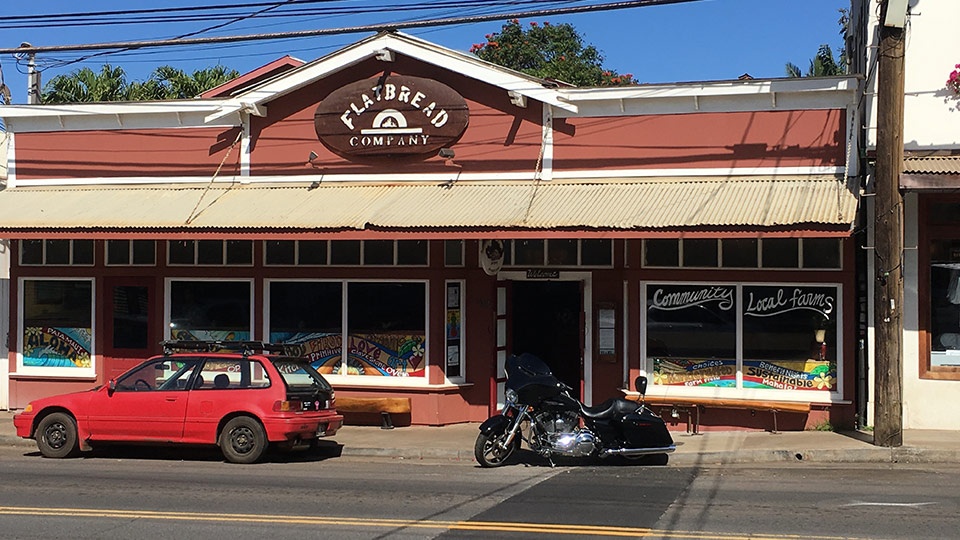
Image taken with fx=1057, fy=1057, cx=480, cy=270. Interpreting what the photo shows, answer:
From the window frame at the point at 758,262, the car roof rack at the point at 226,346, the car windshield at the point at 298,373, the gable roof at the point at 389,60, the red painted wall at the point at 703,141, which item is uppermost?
the gable roof at the point at 389,60

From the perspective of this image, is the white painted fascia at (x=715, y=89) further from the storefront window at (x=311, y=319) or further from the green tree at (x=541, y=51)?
the green tree at (x=541, y=51)

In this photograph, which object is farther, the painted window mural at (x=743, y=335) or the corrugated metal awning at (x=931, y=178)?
the painted window mural at (x=743, y=335)

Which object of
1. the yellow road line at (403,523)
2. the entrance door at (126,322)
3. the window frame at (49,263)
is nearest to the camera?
the yellow road line at (403,523)

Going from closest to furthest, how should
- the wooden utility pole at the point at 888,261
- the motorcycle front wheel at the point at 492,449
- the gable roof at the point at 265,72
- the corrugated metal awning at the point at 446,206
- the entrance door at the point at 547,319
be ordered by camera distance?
the motorcycle front wheel at the point at 492,449 < the wooden utility pole at the point at 888,261 < the corrugated metal awning at the point at 446,206 < the entrance door at the point at 547,319 < the gable roof at the point at 265,72

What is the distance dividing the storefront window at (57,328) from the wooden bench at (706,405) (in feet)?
32.0

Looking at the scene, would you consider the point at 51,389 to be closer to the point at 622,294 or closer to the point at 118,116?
the point at 118,116

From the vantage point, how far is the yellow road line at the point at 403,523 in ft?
28.3

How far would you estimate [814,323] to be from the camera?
1545 centimetres

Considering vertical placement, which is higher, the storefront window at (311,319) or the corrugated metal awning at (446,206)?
the corrugated metal awning at (446,206)

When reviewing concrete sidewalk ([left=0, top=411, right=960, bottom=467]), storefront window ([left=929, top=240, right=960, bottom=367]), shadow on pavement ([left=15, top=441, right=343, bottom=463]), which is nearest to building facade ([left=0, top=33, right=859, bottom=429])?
concrete sidewalk ([left=0, top=411, right=960, bottom=467])

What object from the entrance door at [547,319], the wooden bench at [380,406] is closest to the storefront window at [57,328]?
the wooden bench at [380,406]

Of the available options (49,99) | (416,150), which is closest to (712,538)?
(416,150)

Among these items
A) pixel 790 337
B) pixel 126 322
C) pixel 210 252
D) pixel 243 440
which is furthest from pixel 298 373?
pixel 790 337

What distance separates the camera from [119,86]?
32.4 meters
